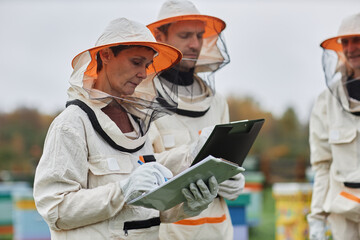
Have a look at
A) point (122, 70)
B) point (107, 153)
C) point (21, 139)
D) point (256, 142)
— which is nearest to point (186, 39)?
point (122, 70)

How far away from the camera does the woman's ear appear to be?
233 cm

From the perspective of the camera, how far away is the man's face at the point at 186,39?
324cm

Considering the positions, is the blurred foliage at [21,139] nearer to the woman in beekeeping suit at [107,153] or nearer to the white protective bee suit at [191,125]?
the white protective bee suit at [191,125]

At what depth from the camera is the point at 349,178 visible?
340 centimetres

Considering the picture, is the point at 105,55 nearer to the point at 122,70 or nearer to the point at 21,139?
the point at 122,70

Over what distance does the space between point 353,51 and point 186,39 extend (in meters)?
1.27

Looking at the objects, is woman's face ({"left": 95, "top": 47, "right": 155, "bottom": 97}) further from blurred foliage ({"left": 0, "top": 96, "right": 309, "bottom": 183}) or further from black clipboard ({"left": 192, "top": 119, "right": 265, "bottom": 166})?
blurred foliage ({"left": 0, "top": 96, "right": 309, "bottom": 183})

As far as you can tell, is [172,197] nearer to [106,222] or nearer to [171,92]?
[106,222]

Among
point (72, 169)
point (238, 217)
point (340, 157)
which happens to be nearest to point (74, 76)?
point (72, 169)

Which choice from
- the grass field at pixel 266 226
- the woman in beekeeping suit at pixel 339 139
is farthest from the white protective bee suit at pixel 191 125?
the grass field at pixel 266 226

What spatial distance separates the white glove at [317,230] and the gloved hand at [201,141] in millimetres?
1455

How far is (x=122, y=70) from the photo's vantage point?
7.66 feet

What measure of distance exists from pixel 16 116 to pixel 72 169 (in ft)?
66.1

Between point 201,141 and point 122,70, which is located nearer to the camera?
point 122,70
